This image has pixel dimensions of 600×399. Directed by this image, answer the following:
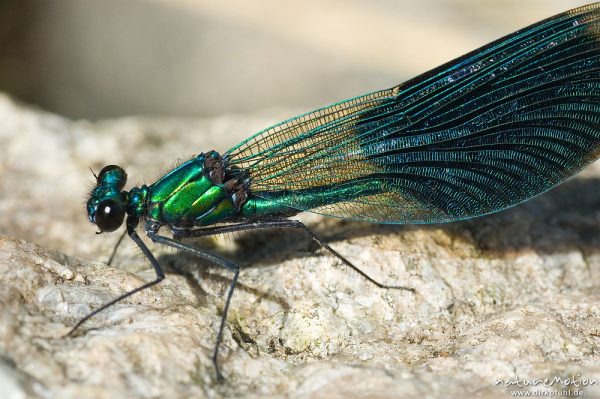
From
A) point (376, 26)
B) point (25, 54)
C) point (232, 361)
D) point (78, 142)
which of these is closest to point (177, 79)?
point (25, 54)

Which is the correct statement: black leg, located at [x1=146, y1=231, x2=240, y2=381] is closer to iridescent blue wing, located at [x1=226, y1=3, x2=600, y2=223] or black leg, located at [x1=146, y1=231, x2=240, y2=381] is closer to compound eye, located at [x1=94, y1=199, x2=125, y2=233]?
compound eye, located at [x1=94, y1=199, x2=125, y2=233]

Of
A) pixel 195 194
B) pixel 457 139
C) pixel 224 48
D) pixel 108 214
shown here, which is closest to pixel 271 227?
pixel 195 194

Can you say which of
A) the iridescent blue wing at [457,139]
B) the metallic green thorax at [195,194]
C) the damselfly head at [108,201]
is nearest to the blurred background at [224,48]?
the iridescent blue wing at [457,139]

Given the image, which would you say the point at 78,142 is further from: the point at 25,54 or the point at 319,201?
the point at 25,54

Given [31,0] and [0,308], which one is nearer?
[0,308]

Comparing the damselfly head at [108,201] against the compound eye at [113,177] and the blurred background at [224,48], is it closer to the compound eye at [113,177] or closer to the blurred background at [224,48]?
the compound eye at [113,177]

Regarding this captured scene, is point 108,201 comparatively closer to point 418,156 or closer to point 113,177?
point 113,177
